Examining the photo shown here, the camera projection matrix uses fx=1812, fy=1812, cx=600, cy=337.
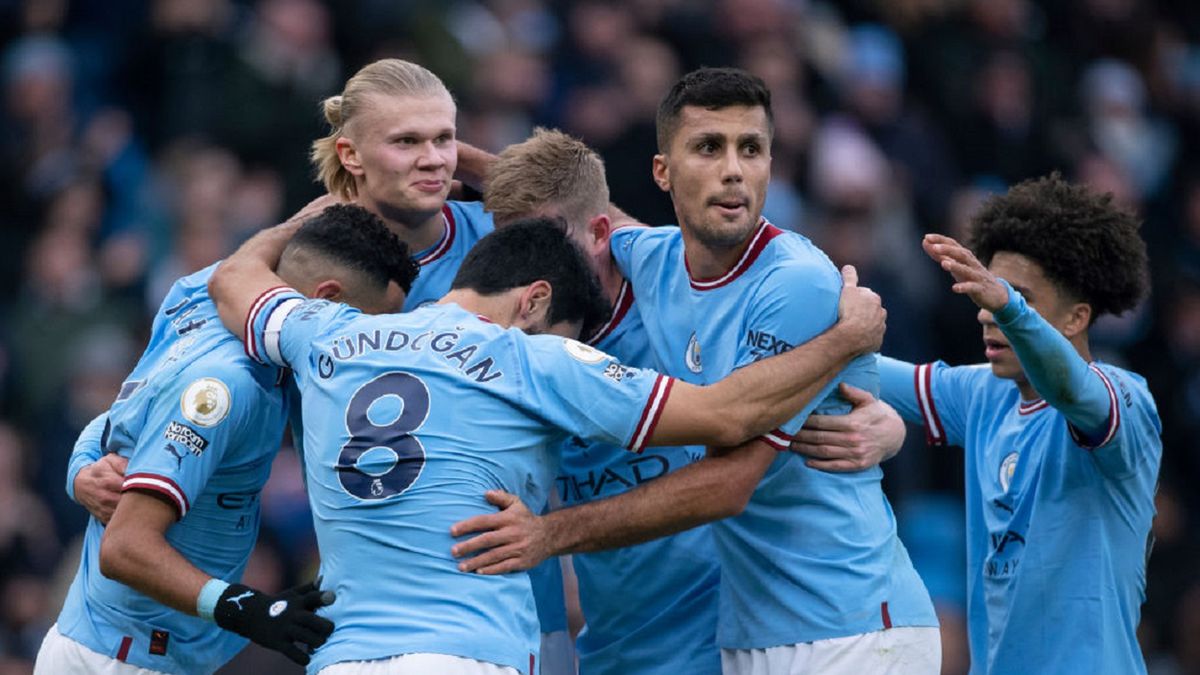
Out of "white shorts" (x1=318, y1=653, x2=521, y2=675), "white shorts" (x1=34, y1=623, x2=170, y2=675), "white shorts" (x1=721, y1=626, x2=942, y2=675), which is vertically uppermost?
"white shorts" (x1=721, y1=626, x2=942, y2=675)

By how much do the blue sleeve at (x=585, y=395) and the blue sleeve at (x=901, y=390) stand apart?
1941 mm

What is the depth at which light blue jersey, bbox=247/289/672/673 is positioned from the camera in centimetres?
561

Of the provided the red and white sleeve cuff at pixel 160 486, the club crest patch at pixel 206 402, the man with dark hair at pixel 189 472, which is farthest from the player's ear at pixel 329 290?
the red and white sleeve cuff at pixel 160 486

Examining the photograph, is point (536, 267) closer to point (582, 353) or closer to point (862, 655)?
point (582, 353)

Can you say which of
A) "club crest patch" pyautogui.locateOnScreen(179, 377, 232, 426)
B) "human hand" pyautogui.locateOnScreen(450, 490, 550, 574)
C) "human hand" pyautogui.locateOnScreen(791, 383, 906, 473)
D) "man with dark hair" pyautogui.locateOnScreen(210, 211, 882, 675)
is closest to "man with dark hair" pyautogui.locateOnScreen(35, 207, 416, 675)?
"club crest patch" pyautogui.locateOnScreen(179, 377, 232, 426)

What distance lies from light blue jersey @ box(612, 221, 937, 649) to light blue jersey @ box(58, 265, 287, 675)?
1.60 m

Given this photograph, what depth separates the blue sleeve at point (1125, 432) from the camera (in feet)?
21.4

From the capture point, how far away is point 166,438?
612cm

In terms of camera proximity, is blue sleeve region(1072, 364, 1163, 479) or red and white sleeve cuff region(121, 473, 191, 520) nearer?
red and white sleeve cuff region(121, 473, 191, 520)

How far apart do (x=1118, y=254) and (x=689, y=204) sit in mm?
1793

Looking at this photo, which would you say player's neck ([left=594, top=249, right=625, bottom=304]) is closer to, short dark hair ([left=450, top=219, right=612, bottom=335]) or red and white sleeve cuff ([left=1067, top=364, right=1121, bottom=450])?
short dark hair ([left=450, top=219, right=612, bottom=335])

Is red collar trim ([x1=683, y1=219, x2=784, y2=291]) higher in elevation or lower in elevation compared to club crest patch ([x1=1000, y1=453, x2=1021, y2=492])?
higher

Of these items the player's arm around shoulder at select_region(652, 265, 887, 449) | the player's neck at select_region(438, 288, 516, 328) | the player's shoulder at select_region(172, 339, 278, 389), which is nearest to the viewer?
the player's arm around shoulder at select_region(652, 265, 887, 449)

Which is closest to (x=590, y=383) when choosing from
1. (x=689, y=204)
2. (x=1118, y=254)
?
(x=689, y=204)
